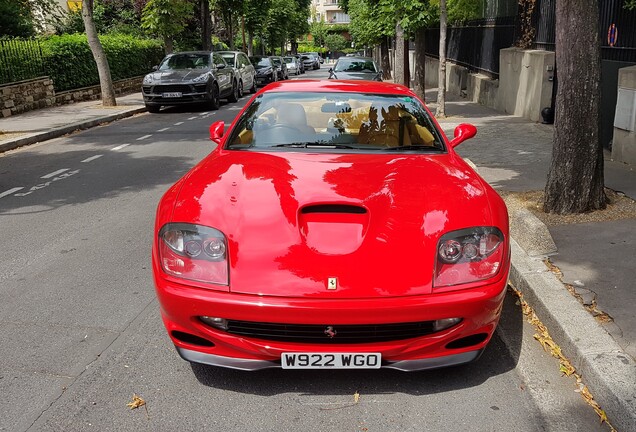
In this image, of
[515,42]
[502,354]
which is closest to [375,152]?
[502,354]

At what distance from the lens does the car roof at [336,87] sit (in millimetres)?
5070

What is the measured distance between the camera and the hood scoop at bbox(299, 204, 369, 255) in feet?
10.1

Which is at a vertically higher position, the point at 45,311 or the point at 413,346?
the point at 413,346

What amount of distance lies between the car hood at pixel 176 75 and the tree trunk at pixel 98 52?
1800 millimetres

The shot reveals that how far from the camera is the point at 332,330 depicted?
3.06 metres

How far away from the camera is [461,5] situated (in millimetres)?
22188

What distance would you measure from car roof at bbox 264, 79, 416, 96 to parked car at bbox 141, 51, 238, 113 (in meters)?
14.3

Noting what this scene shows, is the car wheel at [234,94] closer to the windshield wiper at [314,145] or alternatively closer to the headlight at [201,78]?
the headlight at [201,78]

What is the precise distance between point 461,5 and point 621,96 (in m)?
14.5

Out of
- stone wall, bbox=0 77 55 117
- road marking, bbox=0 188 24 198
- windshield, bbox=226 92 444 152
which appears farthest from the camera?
stone wall, bbox=0 77 55 117

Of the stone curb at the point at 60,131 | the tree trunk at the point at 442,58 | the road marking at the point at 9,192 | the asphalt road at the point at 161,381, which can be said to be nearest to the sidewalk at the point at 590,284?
the asphalt road at the point at 161,381

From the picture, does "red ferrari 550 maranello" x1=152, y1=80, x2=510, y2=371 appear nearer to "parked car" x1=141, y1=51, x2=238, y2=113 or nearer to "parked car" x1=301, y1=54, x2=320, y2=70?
"parked car" x1=141, y1=51, x2=238, y2=113

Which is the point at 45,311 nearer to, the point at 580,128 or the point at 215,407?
the point at 215,407

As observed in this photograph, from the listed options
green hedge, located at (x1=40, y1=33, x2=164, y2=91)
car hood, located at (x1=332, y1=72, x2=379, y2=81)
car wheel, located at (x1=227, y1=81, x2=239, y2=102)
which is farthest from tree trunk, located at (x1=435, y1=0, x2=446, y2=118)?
green hedge, located at (x1=40, y1=33, x2=164, y2=91)
